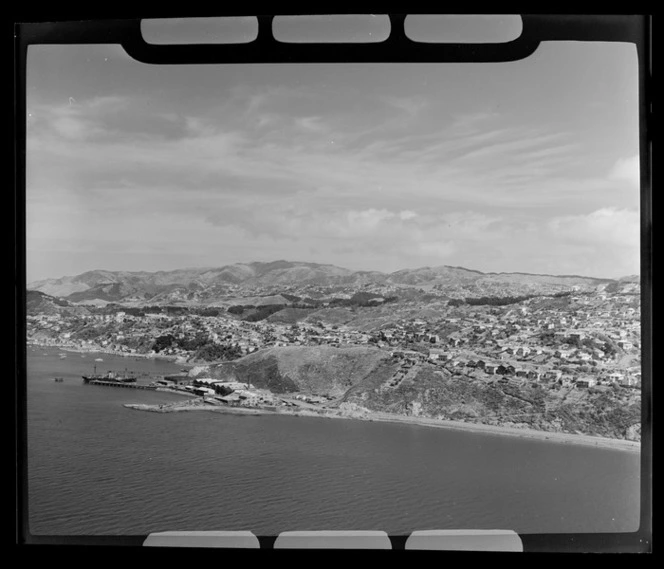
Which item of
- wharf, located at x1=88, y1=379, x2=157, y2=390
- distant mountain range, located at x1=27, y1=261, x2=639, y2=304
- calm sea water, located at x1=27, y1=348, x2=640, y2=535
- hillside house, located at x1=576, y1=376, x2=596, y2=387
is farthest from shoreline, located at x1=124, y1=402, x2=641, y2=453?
distant mountain range, located at x1=27, y1=261, x2=639, y2=304

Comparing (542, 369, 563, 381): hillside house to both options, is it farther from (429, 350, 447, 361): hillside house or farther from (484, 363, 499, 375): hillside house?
(429, 350, 447, 361): hillside house

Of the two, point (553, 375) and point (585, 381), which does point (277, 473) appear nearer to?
point (553, 375)

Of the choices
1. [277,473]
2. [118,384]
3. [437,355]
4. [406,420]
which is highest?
[437,355]

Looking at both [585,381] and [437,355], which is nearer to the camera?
[585,381]

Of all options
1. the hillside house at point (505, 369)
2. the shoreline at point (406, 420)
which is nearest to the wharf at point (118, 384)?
the shoreline at point (406, 420)

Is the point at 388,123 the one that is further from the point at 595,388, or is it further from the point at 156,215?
the point at 595,388

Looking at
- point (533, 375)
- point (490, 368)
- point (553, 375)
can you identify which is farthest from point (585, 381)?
point (490, 368)
